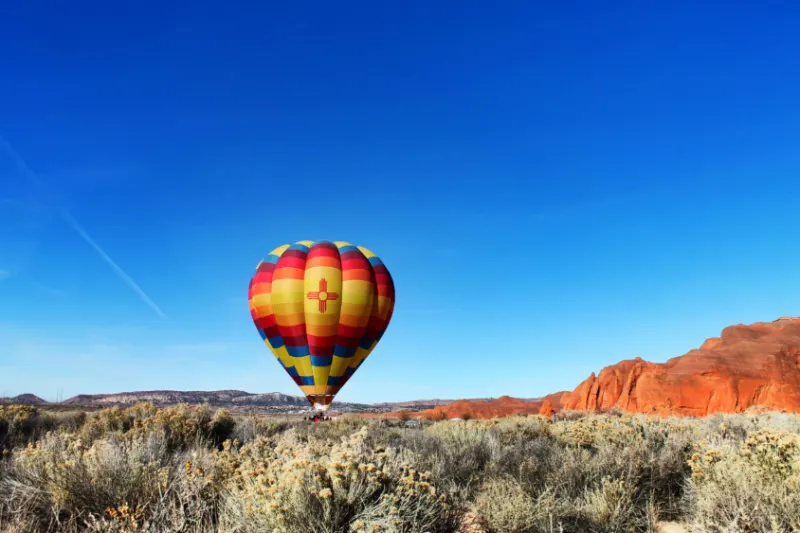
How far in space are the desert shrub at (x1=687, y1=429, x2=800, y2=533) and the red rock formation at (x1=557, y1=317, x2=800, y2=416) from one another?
42.6m

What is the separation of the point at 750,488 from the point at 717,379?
180ft

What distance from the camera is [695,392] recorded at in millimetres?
53125

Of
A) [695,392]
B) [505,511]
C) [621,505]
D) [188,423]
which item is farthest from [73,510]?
[695,392]

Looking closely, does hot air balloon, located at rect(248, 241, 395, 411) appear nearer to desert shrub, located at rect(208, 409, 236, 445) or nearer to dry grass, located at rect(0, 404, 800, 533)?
desert shrub, located at rect(208, 409, 236, 445)

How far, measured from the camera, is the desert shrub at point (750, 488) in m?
6.28

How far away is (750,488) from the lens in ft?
22.0

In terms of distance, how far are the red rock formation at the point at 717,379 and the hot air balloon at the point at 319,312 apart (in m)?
30.3

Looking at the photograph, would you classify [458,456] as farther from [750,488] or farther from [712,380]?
[712,380]

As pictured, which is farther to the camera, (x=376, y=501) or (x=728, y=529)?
(x=728, y=529)

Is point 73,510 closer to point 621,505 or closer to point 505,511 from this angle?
point 505,511

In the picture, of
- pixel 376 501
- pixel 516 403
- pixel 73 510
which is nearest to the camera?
pixel 376 501

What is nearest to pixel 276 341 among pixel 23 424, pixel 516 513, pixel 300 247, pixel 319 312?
pixel 319 312

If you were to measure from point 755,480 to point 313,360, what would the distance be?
2493cm

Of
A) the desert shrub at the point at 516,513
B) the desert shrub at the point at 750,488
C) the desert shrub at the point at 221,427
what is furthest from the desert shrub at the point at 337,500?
the desert shrub at the point at 221,427
